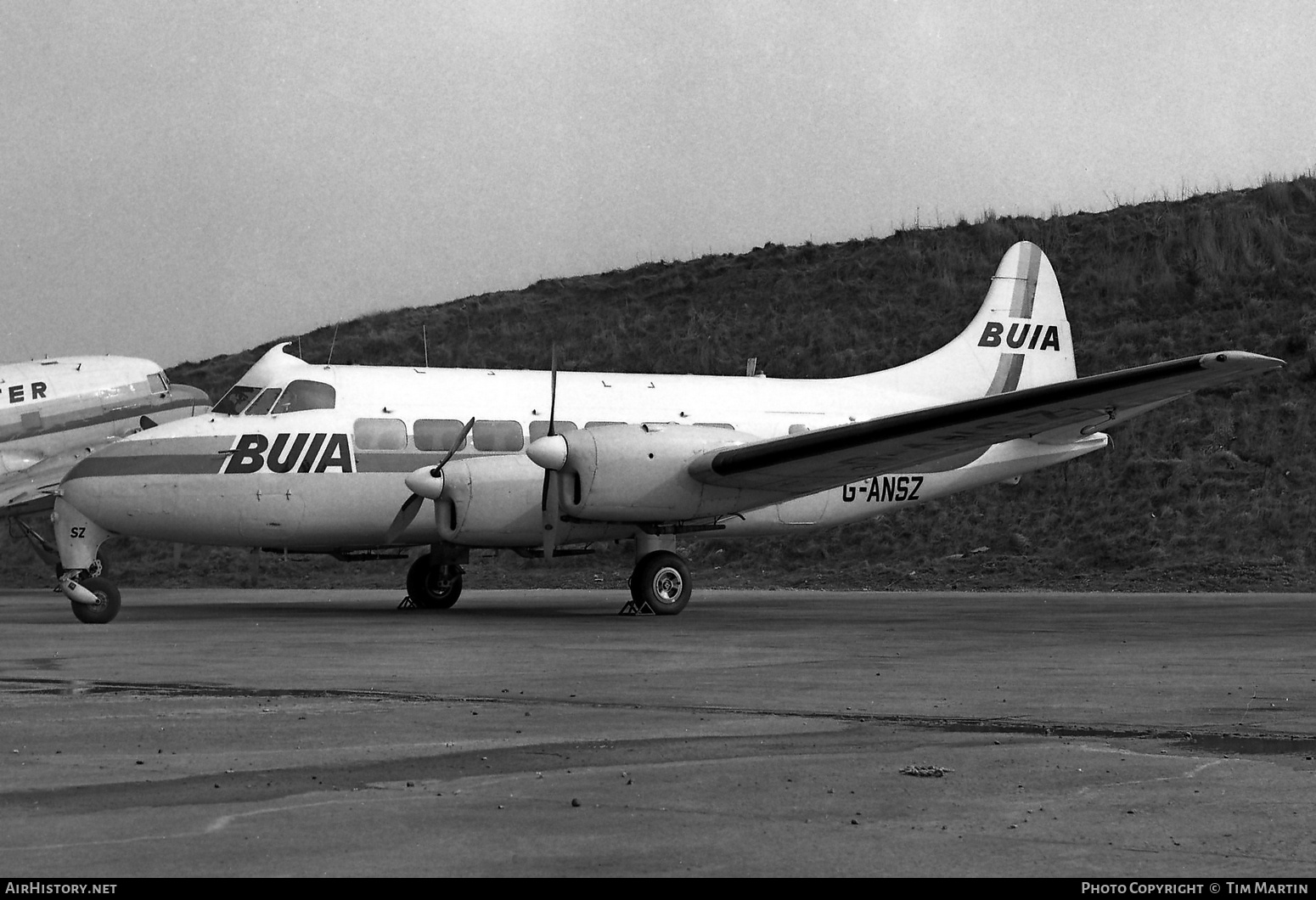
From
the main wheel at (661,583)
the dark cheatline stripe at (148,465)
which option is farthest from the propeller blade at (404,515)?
the main wheel at (661,583)

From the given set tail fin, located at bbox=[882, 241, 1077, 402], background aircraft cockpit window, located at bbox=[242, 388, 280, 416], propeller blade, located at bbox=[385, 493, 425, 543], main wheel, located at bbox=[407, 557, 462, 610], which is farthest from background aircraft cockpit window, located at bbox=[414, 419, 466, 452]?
tail fin, located at bbox=[882, 241, 1077, 402]

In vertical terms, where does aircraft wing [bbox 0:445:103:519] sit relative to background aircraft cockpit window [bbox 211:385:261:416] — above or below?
below

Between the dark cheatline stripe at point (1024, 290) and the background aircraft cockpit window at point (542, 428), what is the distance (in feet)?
26.9

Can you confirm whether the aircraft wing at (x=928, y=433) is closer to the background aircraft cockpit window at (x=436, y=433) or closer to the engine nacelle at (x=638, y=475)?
the engine nacelle at (x=638, y=475)

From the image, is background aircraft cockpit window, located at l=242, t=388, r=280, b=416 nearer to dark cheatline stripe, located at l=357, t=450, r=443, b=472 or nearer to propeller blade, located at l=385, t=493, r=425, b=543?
dark cheatline stripe, located at l=357, t=450, r=443, b=472

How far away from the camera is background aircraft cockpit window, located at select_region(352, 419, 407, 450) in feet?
61.7

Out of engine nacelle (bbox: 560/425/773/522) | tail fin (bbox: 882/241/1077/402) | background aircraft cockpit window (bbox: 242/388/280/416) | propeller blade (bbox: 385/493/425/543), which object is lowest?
propeller blade (bbox: 385/493/425/543)

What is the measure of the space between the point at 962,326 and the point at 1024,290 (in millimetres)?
31323

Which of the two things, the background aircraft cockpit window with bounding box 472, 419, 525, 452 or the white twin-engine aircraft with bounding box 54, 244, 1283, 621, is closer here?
the white twin-engine aircraft with bounding box 54, 244, 1283, 621

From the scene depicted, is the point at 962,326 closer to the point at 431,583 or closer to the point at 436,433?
the point at 431,583

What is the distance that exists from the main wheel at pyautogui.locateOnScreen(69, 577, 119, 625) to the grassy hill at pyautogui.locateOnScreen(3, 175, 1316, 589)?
14303mm

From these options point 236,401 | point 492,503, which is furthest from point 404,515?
point 236,401

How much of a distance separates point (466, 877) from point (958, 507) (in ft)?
127

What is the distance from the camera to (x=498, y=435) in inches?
770
